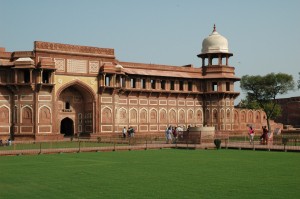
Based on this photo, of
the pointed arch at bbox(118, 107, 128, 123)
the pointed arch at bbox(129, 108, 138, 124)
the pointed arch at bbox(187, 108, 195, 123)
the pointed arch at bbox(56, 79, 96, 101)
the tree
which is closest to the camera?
the pointed arch at bbox(56, 79, 96, 101)

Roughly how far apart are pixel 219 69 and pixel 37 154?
25.7m

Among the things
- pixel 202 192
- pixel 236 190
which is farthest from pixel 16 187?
pixel 236 190

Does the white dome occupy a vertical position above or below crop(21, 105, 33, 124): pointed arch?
above

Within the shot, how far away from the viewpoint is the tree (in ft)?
202

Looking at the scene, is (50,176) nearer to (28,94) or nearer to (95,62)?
(28,94)

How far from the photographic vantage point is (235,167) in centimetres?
1447

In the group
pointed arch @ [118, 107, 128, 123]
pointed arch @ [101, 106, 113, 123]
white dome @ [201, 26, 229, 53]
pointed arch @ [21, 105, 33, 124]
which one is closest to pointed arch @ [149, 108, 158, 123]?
pointed arch @ [118, 107, 128, 123]

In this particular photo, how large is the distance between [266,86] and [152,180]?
178ft

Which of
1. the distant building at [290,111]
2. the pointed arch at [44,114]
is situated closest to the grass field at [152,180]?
the pointed arch at [44,114]

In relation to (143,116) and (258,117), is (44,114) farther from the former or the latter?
(258,117)

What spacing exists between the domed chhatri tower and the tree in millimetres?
18414

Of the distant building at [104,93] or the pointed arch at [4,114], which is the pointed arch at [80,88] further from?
the pointed arch at [4,114]

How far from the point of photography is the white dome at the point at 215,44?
1724 inches

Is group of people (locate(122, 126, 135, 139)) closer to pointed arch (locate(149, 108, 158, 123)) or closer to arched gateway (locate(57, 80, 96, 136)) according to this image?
arched gateway (locate(57, 80, 96, 136))
